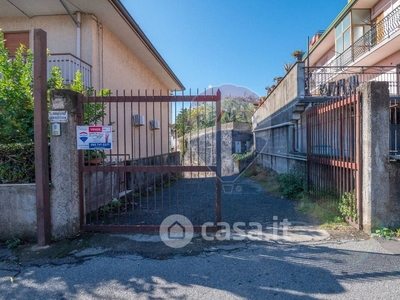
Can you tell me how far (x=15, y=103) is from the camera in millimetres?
4863

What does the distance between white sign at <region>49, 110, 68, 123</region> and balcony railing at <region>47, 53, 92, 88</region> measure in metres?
3.26

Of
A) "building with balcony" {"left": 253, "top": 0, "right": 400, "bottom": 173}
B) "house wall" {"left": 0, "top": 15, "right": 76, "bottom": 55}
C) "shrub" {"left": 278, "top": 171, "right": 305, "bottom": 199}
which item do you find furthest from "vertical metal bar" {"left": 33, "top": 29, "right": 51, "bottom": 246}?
"building with balcony" {"left": 253, "top": 0, "right": 400, "bottom": 173}

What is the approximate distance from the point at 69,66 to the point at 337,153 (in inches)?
273

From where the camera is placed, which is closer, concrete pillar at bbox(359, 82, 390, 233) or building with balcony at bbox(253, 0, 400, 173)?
concrete pillar at bbox(359, 82, 390, 233)

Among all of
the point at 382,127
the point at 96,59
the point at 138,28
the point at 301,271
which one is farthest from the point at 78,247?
the point at 138,28

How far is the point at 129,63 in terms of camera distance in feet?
33.0

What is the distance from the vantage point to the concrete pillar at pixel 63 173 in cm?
408

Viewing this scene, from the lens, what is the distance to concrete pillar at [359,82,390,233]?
397 cm

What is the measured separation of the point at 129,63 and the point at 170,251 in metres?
8.41

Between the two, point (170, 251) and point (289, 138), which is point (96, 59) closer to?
point (170, 251)

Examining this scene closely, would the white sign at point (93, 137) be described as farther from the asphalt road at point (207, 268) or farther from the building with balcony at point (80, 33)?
the building with balcony at point (80, 33)

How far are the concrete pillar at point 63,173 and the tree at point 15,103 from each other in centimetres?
126

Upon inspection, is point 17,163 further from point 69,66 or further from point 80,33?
point 80,33

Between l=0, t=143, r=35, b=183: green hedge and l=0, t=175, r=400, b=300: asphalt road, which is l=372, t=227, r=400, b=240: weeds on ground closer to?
l=0, t=175, r=400, b=300: asphalt road
